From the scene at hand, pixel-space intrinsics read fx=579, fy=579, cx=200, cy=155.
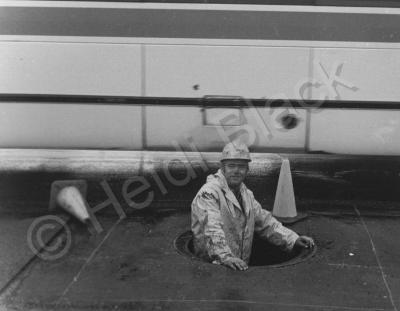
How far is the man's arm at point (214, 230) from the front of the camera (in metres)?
4.04

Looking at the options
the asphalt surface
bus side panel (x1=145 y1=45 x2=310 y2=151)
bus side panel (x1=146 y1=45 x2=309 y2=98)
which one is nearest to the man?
the asphalt surface

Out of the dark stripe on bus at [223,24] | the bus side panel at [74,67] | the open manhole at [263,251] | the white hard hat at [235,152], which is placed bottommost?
the open manhole at [263,251]

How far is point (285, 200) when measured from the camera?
5.28 meters

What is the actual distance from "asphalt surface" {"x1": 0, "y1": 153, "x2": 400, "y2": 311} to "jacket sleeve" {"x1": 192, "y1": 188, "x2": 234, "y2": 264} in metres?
0.11

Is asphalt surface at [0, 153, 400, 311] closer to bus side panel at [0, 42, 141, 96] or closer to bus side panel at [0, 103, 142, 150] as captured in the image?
bus side panel at [0, 103, 142, 150]

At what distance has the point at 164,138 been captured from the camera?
566cm

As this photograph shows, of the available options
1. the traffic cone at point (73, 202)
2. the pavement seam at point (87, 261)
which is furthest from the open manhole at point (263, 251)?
the traffic cone at point (73, 202)

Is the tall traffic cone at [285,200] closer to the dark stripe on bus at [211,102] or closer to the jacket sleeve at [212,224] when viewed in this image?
the dark stripe on bus at [211,102]

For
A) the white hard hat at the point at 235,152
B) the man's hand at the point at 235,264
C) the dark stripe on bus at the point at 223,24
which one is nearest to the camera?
the man's hand at the point at 235,264

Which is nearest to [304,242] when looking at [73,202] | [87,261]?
[87,261]

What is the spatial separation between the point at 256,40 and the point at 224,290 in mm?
2624

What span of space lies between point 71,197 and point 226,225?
1749 mm

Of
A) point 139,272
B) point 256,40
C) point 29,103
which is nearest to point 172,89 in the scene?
point 256,40

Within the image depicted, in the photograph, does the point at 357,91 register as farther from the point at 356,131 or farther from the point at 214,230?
the point at 214,230
